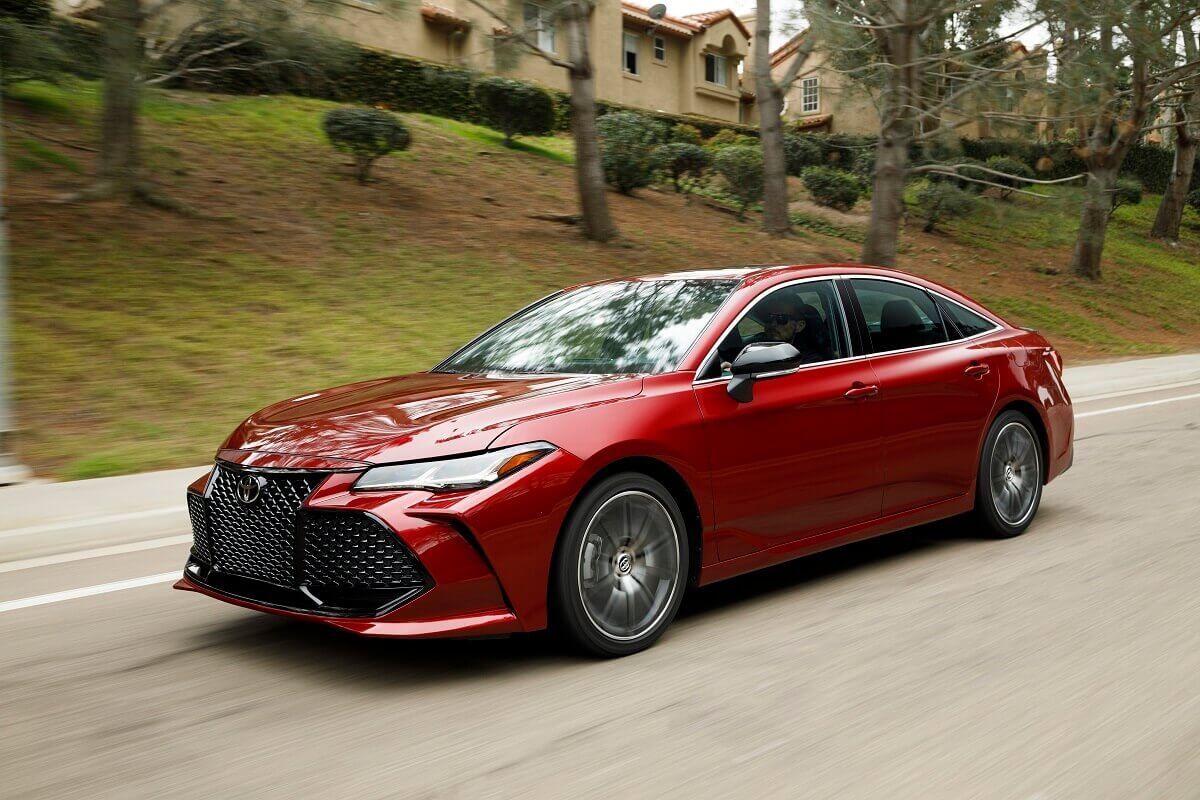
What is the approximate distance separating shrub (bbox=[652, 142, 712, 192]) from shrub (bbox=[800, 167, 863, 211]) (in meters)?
4.23

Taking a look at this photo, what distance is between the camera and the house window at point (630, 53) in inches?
1778

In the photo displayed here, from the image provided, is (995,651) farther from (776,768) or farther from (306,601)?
(306,601)

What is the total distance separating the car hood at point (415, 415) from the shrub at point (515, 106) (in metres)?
21.9

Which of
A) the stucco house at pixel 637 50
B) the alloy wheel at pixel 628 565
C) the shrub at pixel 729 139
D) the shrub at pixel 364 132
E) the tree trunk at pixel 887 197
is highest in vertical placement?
the stucco house at pixel 637 50

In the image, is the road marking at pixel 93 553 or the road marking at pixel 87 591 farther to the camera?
the road marking at pixel 93 553

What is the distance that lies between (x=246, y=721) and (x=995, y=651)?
2.86 metres

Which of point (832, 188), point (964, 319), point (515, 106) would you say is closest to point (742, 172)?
point (832, 188)

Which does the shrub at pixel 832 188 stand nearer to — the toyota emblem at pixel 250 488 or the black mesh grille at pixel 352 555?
the toyota emblem at pixel 250 488

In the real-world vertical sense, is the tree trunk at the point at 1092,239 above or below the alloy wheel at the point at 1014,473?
above

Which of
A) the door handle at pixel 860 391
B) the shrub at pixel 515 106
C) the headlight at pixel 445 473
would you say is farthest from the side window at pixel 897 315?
the shrub at pixel 515 106

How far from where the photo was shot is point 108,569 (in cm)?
654

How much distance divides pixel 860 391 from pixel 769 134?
20167 mm

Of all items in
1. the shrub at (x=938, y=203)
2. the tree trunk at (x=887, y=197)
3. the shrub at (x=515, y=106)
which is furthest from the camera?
the shrub at (x=938, y=203)

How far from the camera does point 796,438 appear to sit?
5551 mm
